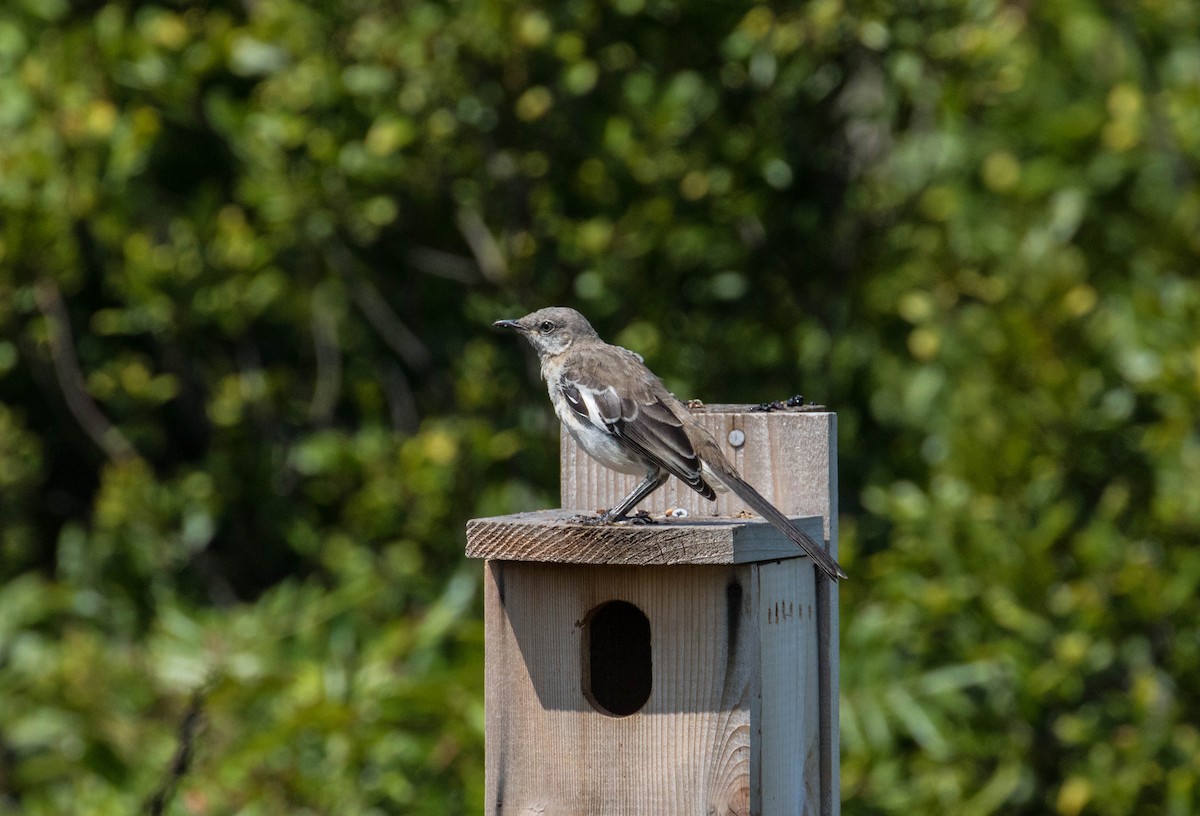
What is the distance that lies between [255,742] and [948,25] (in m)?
3.63

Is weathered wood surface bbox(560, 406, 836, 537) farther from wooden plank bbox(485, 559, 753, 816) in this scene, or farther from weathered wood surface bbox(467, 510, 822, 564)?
wooden plank bbox(485, 559, 753, 816)

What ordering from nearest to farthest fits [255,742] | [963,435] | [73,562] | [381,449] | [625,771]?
[625,771], [255,742], [963,435], [381,449], [73,562]

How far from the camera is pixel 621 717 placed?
129 inches

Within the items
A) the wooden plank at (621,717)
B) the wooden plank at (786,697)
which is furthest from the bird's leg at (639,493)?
the wooden plank at (786,697)

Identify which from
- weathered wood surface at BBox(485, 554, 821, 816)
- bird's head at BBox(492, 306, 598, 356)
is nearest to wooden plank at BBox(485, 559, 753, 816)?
weathered wood surface at BBox(485, 554, 821, 816)

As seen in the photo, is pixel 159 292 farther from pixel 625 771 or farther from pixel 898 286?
pixel 625 771

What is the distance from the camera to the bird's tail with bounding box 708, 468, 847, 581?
321 cm

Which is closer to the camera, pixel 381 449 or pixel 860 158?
pixel 381 449

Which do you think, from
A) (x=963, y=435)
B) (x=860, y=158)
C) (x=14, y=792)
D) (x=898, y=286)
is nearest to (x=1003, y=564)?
(x=963, y=435)

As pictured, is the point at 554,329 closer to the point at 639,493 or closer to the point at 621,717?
the point at 639,493

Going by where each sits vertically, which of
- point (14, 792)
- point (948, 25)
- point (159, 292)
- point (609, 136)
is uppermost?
point (948, 25)

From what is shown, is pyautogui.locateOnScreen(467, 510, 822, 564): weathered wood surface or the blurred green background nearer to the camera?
pyautogui.locateOnScreen(467, 510, 822, 564): weathered wood surface

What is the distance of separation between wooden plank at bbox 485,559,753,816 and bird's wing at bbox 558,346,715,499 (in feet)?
1.14

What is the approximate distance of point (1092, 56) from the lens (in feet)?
22.7
